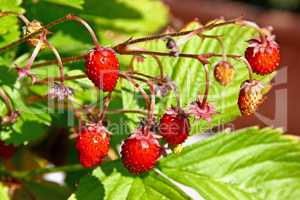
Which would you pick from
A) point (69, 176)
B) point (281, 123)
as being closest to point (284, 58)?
point (281, 123)

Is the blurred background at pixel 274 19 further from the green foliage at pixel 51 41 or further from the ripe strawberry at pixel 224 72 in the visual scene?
the ripe strawberry at pixel 224 72

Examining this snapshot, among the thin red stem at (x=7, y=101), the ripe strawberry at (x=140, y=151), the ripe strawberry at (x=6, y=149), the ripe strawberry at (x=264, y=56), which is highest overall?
the ripe strawberry at (x=264, y=56)

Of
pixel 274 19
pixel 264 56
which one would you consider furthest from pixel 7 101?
pixel 274 19

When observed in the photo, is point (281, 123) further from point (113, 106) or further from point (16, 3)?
Result: point (16, 3)

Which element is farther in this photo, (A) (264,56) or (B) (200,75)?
(B) (200,75)

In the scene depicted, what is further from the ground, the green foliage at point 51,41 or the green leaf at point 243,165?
the green foliage at point 51,41

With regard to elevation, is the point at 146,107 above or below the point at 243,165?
above

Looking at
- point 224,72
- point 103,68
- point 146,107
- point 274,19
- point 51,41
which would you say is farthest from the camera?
point 274,19

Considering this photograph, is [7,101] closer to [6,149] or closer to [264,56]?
[6,149]

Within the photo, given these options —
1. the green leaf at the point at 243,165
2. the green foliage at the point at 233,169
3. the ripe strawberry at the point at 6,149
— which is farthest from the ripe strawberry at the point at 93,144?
the ripe strawberry at the point at 6,149
